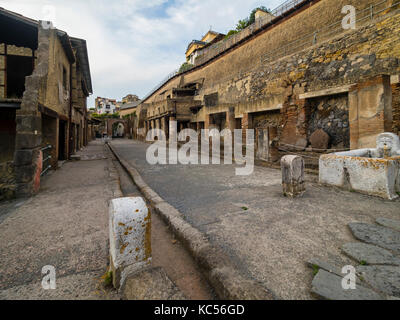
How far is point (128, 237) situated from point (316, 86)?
11.7 meters

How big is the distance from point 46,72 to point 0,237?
5017mm

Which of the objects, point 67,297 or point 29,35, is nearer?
point 67,297

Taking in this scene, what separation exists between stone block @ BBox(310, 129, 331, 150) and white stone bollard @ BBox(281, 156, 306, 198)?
675cm

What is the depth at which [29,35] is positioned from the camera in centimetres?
798

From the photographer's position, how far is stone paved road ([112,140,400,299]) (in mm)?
1780

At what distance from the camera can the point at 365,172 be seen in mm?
3855

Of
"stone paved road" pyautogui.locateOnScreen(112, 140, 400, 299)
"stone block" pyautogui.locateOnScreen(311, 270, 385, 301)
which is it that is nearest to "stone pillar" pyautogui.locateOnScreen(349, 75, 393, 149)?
"stone paved road" pyautogui.locateOnScreen(112, 140, 400, 299)

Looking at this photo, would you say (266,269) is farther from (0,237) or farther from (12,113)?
(12,113)

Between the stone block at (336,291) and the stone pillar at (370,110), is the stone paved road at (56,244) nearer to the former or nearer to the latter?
the stone block at (336,291)

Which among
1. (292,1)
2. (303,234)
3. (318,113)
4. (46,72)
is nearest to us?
(303,234)

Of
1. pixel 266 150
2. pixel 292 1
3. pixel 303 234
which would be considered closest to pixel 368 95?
pixel 266 150

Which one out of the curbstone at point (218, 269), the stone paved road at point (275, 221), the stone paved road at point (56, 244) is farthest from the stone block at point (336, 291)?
the stone paved road at point (56, 244)

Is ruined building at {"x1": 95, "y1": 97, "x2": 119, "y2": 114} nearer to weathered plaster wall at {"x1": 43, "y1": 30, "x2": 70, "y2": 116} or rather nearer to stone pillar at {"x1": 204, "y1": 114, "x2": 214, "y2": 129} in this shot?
stone pillar at {"x1": 204, "y1": 114, "x2": 214, "y2": 129}

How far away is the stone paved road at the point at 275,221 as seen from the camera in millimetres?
1780
